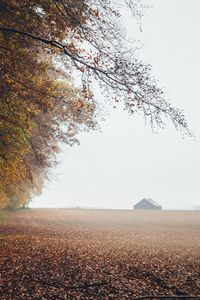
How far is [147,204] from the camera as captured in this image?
115812 millimetres

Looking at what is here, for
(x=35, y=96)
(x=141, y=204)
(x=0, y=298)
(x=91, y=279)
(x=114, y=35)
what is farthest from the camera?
(x=141, y=204)

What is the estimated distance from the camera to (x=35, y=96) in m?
14.4

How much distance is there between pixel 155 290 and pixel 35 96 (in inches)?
355

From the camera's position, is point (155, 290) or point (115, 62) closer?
point (155, 290)

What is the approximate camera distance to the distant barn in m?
114

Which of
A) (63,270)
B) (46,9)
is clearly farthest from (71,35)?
(63,270)

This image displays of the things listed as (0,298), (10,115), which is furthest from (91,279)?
(10,115)

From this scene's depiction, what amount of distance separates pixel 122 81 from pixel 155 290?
7333 millimetres

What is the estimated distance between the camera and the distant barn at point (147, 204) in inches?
4481

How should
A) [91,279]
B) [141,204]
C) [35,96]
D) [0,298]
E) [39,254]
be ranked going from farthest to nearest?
[141,204]
[39,254]
[35,96]
[91,279]
[0,298]

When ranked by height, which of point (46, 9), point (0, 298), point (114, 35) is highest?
point (46, 9)

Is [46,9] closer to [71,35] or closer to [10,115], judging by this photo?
[71,35]

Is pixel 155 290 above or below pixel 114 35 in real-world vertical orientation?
below

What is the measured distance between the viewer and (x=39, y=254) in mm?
15734
